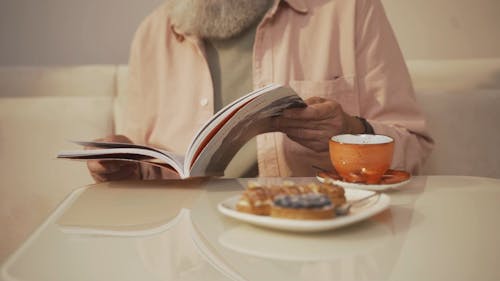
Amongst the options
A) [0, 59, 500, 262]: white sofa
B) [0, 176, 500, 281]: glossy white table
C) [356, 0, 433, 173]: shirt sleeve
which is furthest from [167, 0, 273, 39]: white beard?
[0, 176, 500, 281]: glossy white table

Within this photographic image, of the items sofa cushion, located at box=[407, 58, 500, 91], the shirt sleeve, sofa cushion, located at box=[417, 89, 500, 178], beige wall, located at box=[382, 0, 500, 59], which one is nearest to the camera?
the shirt sleeve

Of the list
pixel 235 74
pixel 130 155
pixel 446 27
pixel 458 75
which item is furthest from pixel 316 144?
pixel 446 27

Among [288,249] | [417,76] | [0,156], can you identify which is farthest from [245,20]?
[288,249]

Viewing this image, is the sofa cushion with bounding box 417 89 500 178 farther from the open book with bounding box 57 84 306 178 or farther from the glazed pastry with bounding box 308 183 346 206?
the glazed pastry with bounding box 308 183 346 206

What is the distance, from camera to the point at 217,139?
0.89 meters

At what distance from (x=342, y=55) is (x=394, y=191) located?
1.90ft

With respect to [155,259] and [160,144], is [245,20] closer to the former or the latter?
[160,144]

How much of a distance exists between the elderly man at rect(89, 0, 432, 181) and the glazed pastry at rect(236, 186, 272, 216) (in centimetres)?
62

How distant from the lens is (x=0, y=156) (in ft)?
5.24

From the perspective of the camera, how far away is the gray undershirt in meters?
1.38

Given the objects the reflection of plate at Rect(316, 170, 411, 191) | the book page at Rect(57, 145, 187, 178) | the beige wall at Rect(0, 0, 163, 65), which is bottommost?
the reflection of plate at Rect(316, 170, 411, 191)

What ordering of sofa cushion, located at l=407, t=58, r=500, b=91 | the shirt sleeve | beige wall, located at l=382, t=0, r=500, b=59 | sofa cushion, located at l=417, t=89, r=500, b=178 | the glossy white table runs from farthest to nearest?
beige wall, located at l=382, t=0, r=500, b=59, sofa cushion, located at l=407, t=58, r=500, b=91, sofa cushion, located at l=417, t=89, r=500, b=178, the shirt sleeve, the glossy white table

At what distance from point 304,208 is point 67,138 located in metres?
1.12

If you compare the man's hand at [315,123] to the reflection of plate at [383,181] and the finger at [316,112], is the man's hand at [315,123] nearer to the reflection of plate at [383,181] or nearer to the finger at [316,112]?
the finger at [316,112]
